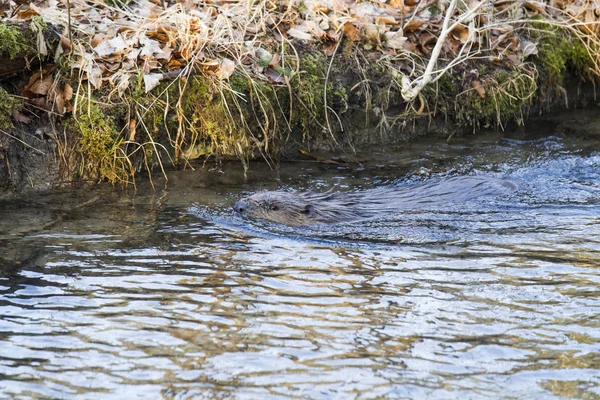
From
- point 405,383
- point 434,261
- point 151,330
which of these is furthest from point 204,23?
point 405,383

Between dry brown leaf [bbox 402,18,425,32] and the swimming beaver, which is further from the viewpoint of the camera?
dry brown leaf [bbox 402,18,425,32]

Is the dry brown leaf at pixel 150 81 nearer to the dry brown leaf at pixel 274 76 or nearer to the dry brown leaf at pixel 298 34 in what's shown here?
the dry brown leaf at pixel 274 76

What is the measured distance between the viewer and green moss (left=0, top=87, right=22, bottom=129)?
6480mm

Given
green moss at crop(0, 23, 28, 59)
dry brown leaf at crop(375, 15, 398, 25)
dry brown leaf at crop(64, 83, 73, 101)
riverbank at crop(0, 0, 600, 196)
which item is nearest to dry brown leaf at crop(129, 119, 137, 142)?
riverbank at crop(0, 0, 600, 196)

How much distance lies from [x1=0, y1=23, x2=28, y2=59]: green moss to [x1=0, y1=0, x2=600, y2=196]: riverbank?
12 millimetres

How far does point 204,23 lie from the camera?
288 inches

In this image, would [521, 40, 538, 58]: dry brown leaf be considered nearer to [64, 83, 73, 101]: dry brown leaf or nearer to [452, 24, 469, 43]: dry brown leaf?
[452, 24, 469, 43]: dry brown leaf

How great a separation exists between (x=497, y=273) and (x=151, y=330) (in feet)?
6.87

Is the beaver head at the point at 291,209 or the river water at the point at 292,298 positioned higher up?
the beaver head at the point at 291,209

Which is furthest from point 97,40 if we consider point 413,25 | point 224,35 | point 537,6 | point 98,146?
point 537,6

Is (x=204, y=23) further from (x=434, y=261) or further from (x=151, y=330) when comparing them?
(x=151, y=330)

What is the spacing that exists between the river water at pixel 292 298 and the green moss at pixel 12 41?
1.17 m

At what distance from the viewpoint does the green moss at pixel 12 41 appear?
20.8 ft

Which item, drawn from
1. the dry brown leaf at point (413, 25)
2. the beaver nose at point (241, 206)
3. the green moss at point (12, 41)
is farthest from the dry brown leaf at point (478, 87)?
the green moss at point (12, 41)
